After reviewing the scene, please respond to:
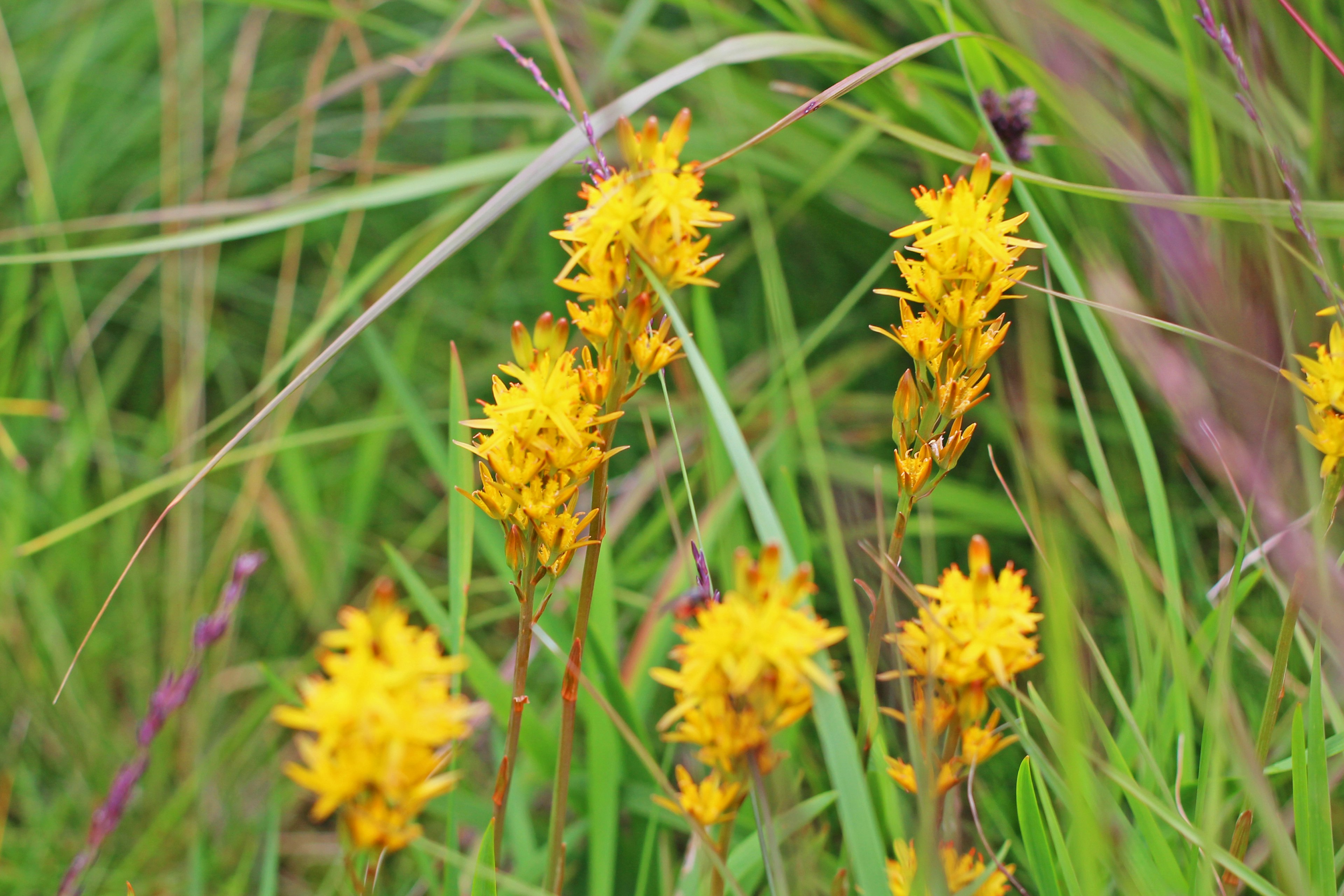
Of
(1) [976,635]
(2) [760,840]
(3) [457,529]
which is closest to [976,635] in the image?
(1) [976,635]

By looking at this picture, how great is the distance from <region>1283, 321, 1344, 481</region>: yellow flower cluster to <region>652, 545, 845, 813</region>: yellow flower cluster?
1.54 ft

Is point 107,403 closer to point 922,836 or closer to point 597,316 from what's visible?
point 597,316

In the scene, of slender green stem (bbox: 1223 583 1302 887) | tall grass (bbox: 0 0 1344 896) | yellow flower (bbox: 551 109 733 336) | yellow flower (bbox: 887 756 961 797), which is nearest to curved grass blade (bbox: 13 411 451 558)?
tall grass (bbox: 0 0 1344 896)

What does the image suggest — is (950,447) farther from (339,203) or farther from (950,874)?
(339,203)

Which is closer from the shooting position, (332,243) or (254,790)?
(254,790)

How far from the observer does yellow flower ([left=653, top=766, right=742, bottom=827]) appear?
68 centimetres

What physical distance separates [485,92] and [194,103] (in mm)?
689

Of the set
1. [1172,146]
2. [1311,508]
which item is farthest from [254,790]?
[1172,146]

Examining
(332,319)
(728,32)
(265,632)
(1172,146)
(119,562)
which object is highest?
(728,32)

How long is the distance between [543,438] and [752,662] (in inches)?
10.8

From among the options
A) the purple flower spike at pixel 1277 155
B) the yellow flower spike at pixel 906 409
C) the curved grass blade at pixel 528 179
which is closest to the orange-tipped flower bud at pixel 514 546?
the curved grass blade at pixel 528 179

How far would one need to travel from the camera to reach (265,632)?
1835 millimetres

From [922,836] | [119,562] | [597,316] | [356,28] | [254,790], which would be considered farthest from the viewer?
[356,28]

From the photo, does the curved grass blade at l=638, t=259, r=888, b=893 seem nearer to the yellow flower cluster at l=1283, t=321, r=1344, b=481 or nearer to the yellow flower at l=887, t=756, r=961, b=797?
the yellow flower at l=887, t=756, r=961, b=797
